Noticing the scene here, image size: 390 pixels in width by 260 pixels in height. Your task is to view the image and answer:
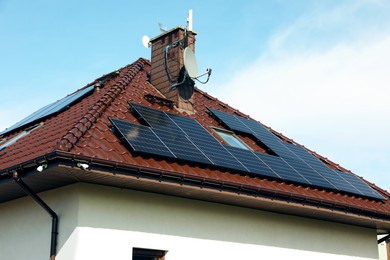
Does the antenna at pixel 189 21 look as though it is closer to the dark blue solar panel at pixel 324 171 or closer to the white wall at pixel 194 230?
the dark blue solar panel at pixel 324 171

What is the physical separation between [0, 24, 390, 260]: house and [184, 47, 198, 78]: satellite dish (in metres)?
0.07

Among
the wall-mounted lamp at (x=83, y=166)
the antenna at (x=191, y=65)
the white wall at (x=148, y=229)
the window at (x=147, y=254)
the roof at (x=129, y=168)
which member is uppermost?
the antenna at (x=191, y=65)

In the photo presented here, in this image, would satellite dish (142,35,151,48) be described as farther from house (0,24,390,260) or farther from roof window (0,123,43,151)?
roof window (0,123,43,151)

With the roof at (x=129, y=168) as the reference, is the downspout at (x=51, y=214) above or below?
below

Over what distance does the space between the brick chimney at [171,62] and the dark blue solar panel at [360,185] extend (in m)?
4.77

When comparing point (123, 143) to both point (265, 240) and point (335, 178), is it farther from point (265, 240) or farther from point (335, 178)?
point (335, 178)

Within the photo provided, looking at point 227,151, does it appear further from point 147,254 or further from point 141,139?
point 147,254

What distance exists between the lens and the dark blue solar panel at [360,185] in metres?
15.8

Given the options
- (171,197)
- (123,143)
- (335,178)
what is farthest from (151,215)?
(335,178)

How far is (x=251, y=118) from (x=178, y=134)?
21.0ft

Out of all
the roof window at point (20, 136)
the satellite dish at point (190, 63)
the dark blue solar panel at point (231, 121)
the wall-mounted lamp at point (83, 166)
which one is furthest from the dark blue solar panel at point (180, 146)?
the roof window at point (20, 136)

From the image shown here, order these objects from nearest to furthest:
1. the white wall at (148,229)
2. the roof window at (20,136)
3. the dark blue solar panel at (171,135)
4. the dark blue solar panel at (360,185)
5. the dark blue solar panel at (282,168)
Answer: the white wall at (148,229) < the dark blue solar panel at (171,135) < the dark blue solar panel at (282,168) < the roof window at (20,136) < the dark blue solar panel at (360,185)

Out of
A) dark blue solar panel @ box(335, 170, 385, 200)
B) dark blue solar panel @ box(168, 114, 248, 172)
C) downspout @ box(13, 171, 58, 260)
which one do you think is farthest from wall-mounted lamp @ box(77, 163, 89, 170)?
dark blue solar panel @ box(335, 170, 385, 200)

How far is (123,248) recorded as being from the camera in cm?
1105
